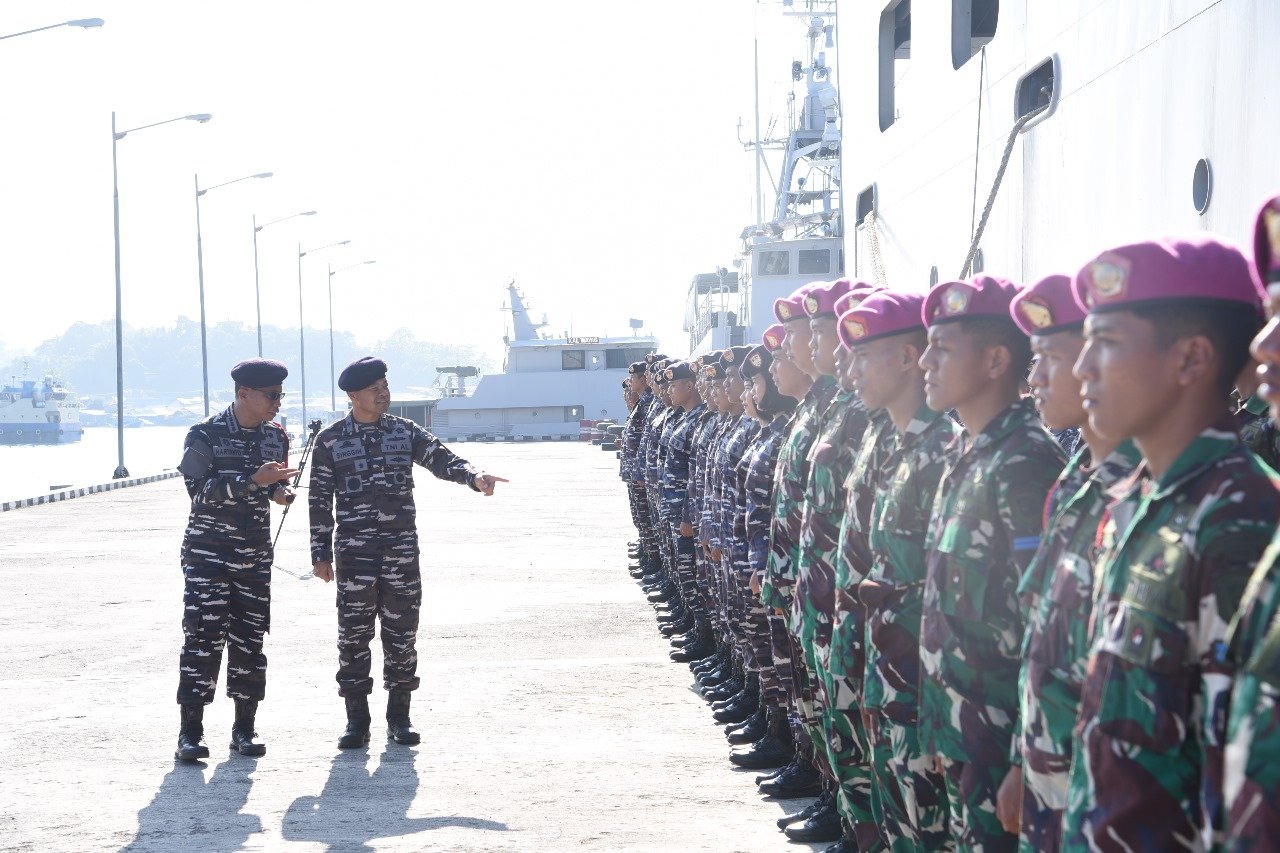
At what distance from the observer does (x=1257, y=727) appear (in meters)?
1.72

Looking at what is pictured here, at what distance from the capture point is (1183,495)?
2137 millimetres

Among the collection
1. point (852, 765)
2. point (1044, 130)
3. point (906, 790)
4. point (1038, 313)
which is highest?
point (1044, 130)

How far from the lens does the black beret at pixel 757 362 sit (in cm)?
650

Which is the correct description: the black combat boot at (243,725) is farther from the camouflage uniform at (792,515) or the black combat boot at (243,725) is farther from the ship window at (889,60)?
the ship window at (889,60)

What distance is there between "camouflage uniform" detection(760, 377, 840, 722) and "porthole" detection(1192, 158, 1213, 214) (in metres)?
1.60

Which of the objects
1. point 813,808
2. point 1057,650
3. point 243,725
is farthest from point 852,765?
point 243,725

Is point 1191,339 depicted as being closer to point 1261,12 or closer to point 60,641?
point 1261,12

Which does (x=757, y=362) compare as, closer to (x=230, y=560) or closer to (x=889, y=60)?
(x=230, y=560)

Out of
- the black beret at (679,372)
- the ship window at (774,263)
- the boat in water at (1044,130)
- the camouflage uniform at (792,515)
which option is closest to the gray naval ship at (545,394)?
the ship window at (774,263)

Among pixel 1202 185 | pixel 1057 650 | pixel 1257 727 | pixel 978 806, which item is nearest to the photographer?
pixel 1257 727

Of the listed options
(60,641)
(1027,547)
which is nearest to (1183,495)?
(1027,547)

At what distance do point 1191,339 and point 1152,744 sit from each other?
2.00ft

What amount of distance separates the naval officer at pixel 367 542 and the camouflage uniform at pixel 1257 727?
525 cm

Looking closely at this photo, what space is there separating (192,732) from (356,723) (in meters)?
0.72
